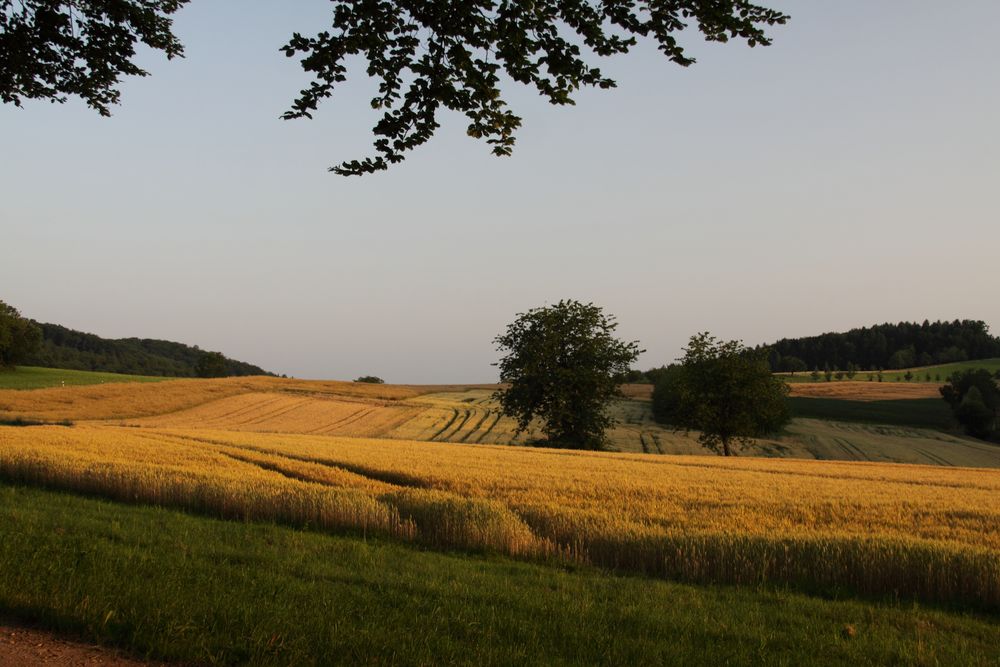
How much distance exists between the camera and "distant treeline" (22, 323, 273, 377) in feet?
410

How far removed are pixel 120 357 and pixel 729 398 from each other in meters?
132

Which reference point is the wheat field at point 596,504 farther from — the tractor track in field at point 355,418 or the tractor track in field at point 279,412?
the tractor track in field at point 279,412

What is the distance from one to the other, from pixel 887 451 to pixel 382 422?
139 feet

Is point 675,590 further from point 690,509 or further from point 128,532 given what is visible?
point 128,532

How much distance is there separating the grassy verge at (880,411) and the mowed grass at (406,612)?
253 ft

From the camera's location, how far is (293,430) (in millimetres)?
54312

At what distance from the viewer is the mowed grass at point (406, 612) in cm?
552

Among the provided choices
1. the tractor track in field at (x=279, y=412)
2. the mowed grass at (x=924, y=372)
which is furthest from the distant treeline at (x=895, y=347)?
the tractor track in field at (x=279, y=412)

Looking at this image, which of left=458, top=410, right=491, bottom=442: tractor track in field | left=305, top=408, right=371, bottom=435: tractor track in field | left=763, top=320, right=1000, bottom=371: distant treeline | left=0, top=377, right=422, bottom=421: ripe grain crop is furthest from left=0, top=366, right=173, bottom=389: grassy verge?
left=763, top=320, right=1000, bottom=371: distant treeline

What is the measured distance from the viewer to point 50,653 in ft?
16.7

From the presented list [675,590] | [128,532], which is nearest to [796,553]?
[675,590]

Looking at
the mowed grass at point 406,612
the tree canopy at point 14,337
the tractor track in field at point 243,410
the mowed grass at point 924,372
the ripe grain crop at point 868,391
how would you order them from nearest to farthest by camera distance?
the mowed grass at point 406,612 < the tractor track in field at point 243,410 < the tree canopy at point 14,337 < the ripe grain crop at point 868,391 < the mowed grass at point 924,372

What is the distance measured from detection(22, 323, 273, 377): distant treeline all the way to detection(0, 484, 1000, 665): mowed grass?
12244 centimetres

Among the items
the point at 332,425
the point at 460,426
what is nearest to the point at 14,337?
the point at 332,425
